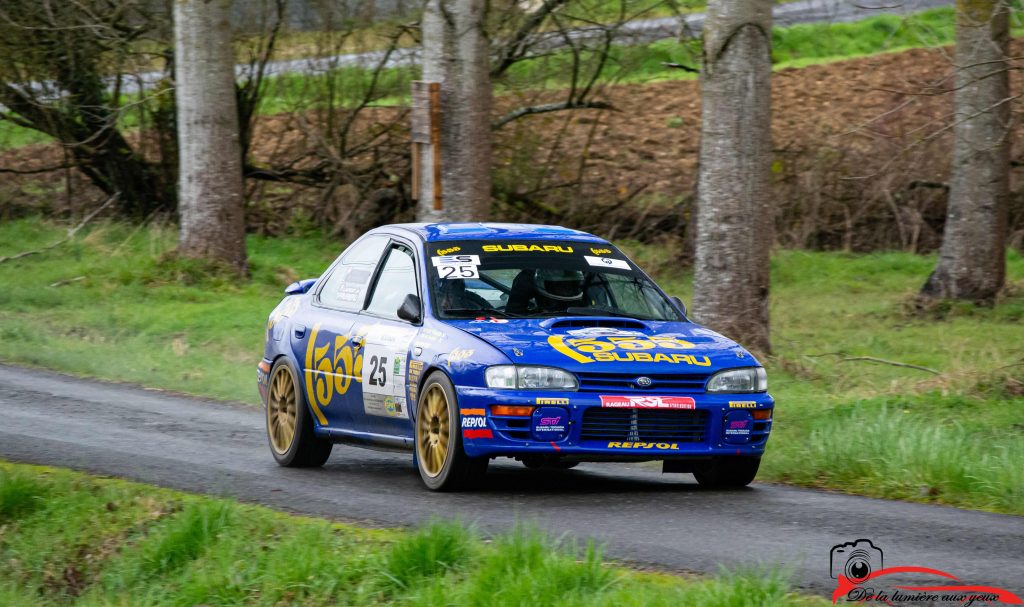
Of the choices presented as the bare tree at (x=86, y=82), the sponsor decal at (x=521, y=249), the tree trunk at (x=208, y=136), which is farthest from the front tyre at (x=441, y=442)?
the bare tree at (x=86, y=82)

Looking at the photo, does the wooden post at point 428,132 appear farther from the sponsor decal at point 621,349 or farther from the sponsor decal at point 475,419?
the sponsor decal at point 475,419

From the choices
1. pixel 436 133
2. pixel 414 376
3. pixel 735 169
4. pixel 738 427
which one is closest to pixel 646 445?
pixel 738 427

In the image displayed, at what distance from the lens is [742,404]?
8859mm

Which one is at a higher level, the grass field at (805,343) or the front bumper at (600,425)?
the front bumper at (600,425)

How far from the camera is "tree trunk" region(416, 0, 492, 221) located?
1573 centimetres

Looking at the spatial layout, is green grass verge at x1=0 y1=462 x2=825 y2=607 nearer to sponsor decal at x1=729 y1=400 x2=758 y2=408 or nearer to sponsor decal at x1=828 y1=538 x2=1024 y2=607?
sponsor decal at x1=828 y1=538 x2=1024 y2=607

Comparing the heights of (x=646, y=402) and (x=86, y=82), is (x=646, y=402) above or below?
below

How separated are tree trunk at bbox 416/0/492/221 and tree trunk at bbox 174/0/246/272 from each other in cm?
588

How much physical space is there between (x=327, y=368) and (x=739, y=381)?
2777mm

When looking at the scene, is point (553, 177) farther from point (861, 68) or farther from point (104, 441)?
point (104, 441)

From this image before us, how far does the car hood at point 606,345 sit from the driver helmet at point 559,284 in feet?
1.59

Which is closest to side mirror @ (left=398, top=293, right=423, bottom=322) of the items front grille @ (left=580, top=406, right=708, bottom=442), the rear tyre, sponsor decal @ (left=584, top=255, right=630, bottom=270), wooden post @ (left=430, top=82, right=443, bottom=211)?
sponsor decal @ (left=584, top=255, right=630, bottom=270)

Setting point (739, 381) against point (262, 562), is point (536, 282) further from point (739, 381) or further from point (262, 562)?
point (262, 562)

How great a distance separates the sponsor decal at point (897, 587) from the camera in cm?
592
